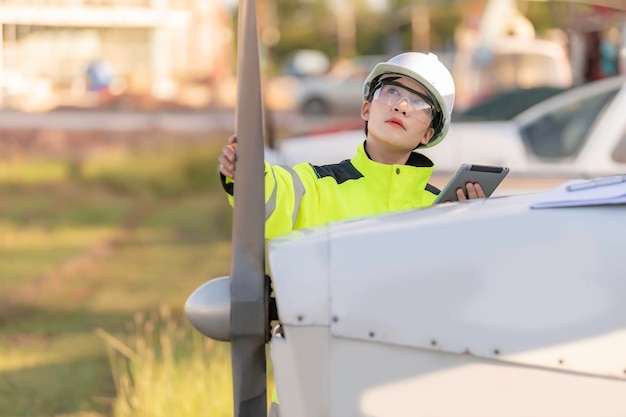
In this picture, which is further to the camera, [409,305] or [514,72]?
[514,72]

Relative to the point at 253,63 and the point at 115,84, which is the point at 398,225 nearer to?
the point at 253,63

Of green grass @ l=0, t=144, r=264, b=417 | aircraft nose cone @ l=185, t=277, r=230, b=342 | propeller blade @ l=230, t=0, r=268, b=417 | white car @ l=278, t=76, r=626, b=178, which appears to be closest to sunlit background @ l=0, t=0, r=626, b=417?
green grass @ l=0, t=144, r=264, b=417

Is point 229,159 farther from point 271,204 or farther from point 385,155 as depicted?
point 385,155

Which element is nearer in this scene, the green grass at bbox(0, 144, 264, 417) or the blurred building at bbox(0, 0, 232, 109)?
the green grass at bbox(0, 144, 264, 417)

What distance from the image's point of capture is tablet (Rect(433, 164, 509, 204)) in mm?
2666

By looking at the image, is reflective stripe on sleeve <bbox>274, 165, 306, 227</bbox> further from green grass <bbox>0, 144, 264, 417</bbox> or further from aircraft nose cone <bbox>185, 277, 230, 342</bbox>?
green grass <bbox>0, 144, 264, 417</bbox>

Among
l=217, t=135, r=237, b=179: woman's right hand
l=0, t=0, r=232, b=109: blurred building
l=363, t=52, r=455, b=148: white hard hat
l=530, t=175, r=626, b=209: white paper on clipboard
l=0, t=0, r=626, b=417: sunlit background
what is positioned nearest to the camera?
l=530, t=175, r=626, b=209: white paper on clipboard

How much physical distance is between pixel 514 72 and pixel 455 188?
500 inches

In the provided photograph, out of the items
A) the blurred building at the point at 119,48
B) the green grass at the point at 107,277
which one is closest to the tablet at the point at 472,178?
the green grass at the point at 107,277

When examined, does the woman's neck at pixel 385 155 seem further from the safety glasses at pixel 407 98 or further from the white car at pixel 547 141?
the white car at pixel 547 141

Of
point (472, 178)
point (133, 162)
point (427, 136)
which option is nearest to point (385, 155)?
point (427, 136)

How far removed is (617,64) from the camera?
48.0 ft

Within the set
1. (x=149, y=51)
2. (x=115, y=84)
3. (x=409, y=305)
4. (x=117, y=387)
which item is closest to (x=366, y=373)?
(x=409, y=305)

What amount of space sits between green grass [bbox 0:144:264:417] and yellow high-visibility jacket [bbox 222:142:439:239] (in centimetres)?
192
